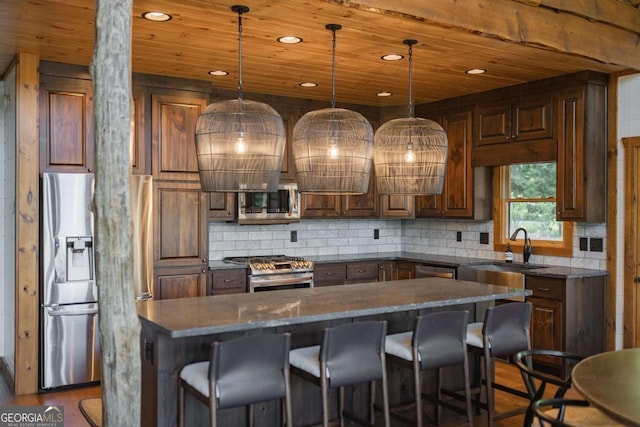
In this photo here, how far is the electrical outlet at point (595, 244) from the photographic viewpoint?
17.2 ft

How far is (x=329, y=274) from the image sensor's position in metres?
6.23

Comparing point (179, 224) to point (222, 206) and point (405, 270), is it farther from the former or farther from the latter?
point (405, 270)

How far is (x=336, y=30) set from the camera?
154 inches

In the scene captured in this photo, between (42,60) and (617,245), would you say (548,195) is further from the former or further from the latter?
(42,60)

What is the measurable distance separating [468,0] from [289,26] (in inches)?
42.4

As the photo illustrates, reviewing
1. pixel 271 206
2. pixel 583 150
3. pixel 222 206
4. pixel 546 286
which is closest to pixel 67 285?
pixel 222 206

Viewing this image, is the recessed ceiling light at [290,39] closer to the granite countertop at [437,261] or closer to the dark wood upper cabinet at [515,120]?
the granite countertop at [437,261]

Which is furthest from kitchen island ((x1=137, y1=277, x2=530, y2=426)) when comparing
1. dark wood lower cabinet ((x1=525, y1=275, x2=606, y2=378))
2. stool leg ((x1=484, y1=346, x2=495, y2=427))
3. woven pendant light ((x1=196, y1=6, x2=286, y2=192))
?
dark wood lower cabinet ((x1=525, y1=275, x2=606, y2=378))

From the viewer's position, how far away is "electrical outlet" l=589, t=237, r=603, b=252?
5.24 meters

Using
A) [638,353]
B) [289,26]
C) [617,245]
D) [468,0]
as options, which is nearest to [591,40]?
[468,0]

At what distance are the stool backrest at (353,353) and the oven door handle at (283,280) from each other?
252 cm

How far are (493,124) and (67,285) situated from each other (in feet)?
13.0

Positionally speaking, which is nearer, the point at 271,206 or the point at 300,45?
the point at 300,45

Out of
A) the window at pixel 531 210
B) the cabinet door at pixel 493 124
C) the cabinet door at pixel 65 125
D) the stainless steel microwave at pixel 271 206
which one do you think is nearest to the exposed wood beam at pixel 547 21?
the cabinet door at pixel 493 124
